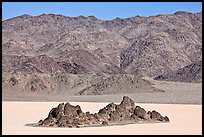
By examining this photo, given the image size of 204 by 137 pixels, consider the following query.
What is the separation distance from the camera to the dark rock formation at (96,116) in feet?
73.4

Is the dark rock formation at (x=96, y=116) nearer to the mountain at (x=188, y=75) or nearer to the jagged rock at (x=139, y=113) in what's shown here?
the jagged rock at (x=139, y=113)

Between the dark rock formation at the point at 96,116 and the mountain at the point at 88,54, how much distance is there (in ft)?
134

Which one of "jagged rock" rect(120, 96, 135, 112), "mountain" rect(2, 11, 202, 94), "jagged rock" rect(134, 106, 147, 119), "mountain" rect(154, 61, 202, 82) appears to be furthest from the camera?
"mountain" rect(154, 61, 202, 82)

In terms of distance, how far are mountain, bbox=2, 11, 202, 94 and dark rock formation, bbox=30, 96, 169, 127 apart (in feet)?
134

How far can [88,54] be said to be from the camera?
4208 inches

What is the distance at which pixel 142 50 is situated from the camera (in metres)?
117

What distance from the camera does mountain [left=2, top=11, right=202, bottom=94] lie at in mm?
74312

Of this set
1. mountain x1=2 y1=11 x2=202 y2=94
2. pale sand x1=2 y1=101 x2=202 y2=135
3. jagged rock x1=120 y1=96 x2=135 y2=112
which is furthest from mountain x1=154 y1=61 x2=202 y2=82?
jagged rock x1=120 y1=96 x2=135 y2=112

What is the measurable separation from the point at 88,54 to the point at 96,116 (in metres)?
83.4

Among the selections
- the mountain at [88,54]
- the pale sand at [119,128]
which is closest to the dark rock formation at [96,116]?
the pale sand at [119,128]

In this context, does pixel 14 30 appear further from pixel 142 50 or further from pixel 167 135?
pixel 167 135

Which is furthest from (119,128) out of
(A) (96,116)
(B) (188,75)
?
(B) (188,75)

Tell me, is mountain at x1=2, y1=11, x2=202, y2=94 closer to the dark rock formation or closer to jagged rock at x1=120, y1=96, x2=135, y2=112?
jagged rock at x1=120, y1=96, x2=135, y2=112

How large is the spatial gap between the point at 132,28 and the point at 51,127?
146430 millimetres
